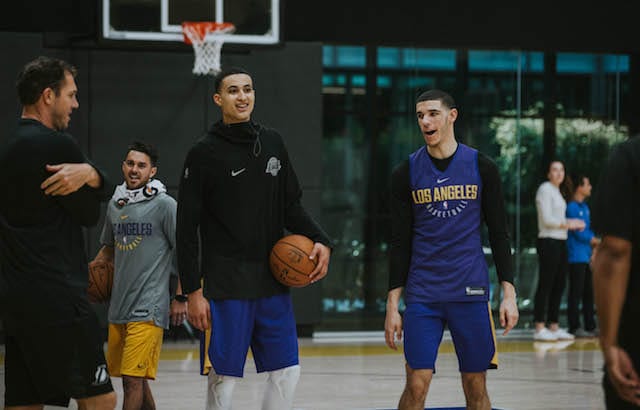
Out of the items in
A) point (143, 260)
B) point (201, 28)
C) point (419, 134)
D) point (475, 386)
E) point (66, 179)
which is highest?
point (201, 28)

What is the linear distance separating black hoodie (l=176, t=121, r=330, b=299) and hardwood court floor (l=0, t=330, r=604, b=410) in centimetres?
251

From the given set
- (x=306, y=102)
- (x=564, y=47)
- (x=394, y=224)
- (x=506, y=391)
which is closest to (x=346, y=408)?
(x=506, y=391)

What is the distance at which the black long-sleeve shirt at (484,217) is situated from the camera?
17.5 ft

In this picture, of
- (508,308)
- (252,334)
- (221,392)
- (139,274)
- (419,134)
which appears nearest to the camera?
(221,392)

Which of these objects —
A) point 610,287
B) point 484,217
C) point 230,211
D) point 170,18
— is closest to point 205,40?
point 170,18

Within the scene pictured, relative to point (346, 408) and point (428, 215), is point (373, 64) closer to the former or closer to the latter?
point (346, 408)

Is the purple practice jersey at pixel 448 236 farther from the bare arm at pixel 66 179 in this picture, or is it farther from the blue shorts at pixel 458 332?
the bare arm at pixel 66 179

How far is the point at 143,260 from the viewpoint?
6.13 m

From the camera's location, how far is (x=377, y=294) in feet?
45.3

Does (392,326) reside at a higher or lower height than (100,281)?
lower

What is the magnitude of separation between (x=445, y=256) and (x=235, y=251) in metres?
1.07

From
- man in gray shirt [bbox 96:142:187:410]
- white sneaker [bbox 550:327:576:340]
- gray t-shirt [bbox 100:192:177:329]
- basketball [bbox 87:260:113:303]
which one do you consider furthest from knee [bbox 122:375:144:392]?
white sneaker [bbox 550:327:576:340]

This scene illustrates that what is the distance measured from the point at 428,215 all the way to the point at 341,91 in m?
8.26

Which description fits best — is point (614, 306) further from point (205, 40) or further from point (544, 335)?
point (544, 335)
